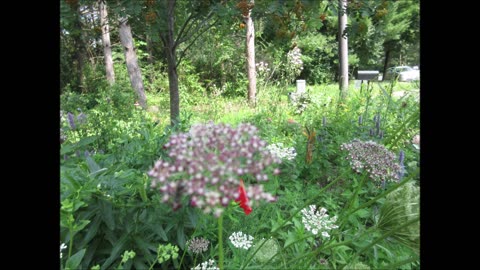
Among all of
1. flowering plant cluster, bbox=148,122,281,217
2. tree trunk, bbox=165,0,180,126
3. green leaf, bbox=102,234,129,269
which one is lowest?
green leaf, bbox=102,234,129,269

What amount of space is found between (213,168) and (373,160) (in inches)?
23.9

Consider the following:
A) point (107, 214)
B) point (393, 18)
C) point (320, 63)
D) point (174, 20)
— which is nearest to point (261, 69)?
point (320, 63)

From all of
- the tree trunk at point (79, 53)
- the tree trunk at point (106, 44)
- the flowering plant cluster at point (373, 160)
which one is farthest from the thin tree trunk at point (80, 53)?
the flowering plant cluster at point (373, 160)

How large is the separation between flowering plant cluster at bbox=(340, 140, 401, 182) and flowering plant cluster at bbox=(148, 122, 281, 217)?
0.48 meters

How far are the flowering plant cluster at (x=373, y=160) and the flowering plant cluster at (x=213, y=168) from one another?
482 mm

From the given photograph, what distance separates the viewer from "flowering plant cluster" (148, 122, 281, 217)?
0.55m

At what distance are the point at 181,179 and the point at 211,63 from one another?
1.96 metres

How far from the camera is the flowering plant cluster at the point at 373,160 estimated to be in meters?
0.99

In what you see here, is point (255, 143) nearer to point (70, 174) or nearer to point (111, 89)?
point (70, 174)

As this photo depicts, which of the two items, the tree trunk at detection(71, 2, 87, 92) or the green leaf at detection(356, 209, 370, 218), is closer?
the tree trunk at detection(71, 2, 87, 92)

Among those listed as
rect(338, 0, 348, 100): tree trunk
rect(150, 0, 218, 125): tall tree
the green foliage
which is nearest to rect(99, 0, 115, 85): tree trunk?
rect(150, 0, 218, 125): tall tree

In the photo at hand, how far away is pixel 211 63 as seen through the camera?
2.45 m

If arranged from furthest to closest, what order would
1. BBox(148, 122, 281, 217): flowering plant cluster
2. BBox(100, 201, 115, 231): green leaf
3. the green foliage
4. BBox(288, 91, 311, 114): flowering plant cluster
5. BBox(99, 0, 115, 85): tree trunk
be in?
the green foliage < BBox(288, 91, 311, 114): flowering plant cluster < BBox(99, 0, 115, 85): tree trunk < BBox(100, 201, 115, 231): green leaf < BBox(148, 122, 281, 217): flowering plant cluster

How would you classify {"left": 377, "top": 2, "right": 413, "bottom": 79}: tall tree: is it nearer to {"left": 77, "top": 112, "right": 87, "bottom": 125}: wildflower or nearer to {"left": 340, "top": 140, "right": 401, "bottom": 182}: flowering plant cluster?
{"left": 340, "top": 140, "right": 401, "bottom": 182}: flowering plant cluster
